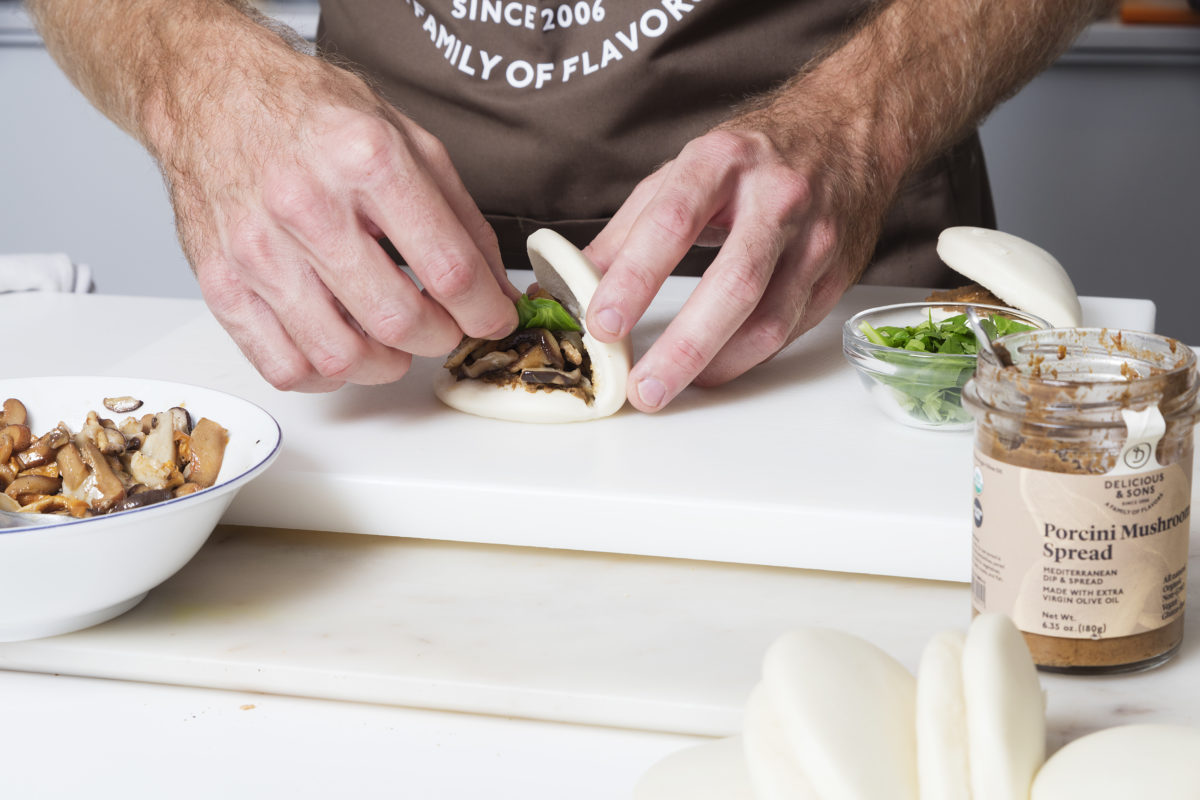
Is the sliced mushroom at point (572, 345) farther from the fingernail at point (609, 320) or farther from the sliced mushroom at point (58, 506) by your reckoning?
the sliced mushroom at point (58, 506)

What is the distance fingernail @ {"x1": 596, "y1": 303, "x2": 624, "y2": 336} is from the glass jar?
0.39 m

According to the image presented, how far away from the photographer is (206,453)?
2.91ft

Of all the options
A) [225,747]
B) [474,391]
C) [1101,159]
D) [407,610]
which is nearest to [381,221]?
[474,391]

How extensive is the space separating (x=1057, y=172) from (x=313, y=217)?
2734 millimetres

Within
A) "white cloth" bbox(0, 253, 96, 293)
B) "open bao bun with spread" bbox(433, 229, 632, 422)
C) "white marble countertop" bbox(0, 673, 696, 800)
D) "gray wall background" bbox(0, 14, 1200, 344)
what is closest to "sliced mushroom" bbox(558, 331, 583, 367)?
"open bao bun with spread" bbox(433, 229, 632, 422)

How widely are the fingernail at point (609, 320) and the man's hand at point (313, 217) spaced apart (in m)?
0.10

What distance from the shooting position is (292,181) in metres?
Result: 0.99

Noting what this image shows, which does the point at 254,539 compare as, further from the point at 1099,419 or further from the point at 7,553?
the point at 1099,419

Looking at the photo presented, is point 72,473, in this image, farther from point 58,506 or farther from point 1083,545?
point 1083,545

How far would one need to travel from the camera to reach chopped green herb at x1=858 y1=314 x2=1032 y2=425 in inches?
38.7

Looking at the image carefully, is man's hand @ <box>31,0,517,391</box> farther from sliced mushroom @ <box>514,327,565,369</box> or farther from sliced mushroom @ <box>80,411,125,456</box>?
sliced mushroom @ <box>80,411,125,456</box>

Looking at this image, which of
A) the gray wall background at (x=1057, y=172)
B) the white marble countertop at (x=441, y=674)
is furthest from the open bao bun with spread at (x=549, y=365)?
the gray wall background at (x=1057, y=172)

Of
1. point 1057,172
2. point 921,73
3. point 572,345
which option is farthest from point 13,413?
point 1057,172

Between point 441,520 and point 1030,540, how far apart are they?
46cm
